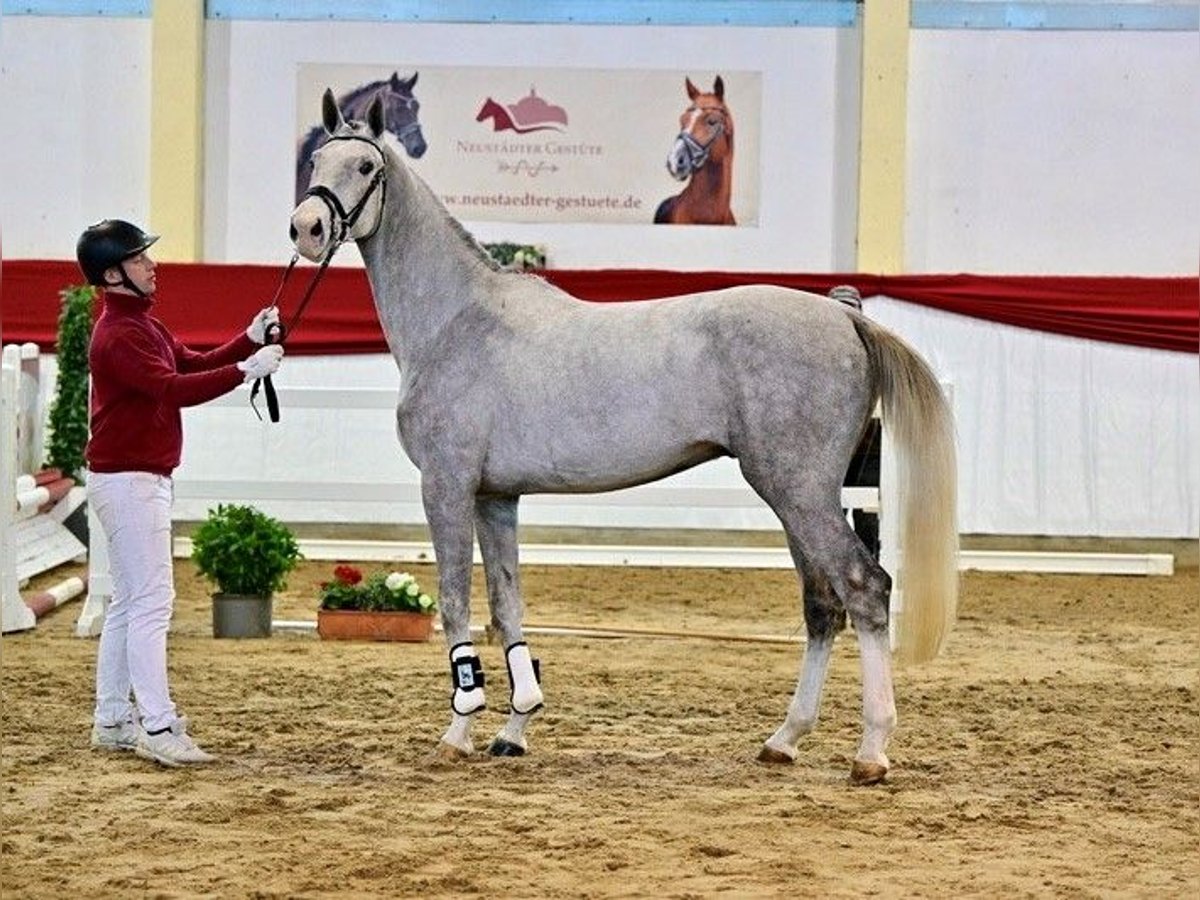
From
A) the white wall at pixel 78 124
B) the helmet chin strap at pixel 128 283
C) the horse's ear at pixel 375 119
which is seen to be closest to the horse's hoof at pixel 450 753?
the helmet chin strap at pixel 128 283

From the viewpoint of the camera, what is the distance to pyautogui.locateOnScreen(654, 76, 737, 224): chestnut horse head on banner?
14.2m

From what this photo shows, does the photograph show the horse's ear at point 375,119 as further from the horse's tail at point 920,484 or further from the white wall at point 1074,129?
the white wall at point 1074,129

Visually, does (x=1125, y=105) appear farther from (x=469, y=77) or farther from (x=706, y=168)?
(x=469, y=77)

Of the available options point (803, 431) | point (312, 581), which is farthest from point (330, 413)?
point (803, 431)

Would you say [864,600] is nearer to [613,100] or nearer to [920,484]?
[920,484]

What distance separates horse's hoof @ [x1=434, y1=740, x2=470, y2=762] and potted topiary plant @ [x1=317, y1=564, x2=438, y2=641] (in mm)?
3079

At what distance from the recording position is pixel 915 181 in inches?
562

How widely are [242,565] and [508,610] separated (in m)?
3.23

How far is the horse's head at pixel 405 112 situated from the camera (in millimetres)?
14273

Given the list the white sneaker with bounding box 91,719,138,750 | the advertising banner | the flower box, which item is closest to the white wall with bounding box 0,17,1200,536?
the advertising banner

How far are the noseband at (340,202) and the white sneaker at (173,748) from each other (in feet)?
5.28

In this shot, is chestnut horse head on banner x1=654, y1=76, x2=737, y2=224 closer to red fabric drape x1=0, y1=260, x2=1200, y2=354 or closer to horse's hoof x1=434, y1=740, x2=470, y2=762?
red fabric drape x1=0, y1=260, x2=1200, y2=354

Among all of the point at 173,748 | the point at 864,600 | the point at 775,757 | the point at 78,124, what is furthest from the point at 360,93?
the point at 864,600

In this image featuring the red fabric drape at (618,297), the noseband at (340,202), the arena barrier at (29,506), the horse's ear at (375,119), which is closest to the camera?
the noseband at (340,202)
